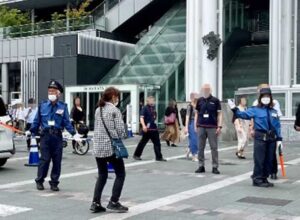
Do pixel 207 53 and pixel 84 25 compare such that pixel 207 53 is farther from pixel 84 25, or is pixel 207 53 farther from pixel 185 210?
pixel 185 210

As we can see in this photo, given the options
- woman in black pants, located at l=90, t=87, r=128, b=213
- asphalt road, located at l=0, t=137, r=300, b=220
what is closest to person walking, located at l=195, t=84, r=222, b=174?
asphalt road, located at l=0, t=137, r=300, b=220

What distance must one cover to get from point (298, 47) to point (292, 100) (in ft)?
24.9

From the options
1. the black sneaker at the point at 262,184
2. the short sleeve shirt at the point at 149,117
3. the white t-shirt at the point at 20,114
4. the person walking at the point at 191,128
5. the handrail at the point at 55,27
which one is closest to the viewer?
the black sneaker at the point at 262,184

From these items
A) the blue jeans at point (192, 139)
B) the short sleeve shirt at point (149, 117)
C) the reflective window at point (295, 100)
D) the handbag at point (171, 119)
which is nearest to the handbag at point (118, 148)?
the blue jeans at point (192, 139)

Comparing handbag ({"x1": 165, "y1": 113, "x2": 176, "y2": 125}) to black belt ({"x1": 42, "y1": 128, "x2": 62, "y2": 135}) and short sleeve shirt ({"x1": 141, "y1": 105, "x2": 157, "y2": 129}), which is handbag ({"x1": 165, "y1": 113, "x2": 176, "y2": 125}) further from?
black belt ({"x1": 42, "y1": 128, "x2": 62, "y2": 135})

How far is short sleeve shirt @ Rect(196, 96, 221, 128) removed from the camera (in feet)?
36.3

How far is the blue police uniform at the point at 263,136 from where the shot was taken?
9500 millimetres

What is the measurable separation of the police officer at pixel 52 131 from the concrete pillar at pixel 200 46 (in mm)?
16885

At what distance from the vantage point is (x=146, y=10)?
1489 inches

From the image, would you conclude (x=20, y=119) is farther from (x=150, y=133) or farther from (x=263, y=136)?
(x=263, y=136)

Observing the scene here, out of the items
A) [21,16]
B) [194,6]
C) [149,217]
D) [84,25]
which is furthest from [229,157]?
[21,16]

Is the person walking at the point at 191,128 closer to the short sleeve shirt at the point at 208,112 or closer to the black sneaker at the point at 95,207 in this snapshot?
the short sleeve shirt at the point at 208,112

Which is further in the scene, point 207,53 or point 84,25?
point 84,25

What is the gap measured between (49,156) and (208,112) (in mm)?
3600
